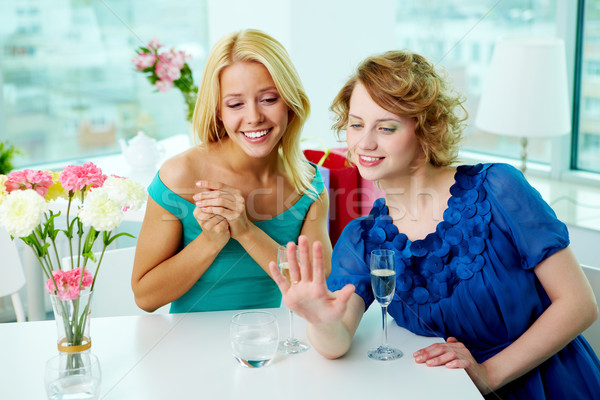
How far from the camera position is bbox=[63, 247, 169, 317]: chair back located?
195 centimetres

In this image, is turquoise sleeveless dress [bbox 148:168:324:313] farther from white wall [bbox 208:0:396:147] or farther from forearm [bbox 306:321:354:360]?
white wall [bbox 208:0:396:147]

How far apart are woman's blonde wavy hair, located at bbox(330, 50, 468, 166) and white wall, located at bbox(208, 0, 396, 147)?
6.09 feet

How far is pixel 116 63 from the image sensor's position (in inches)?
142

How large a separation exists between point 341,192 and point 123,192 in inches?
58.3

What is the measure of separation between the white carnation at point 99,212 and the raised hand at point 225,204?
0.46 m

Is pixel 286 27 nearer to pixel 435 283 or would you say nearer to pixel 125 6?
pixel 125 6

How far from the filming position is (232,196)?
1.69m

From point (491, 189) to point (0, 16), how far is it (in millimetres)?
2687

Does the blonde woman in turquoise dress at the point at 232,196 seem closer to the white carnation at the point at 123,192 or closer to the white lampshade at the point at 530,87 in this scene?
the white carnation at the point at 123,192

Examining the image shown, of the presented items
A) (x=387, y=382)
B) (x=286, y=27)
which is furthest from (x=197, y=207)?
(x=286, y=27)

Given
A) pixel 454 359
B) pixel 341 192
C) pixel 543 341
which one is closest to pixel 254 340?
pixel 454 359

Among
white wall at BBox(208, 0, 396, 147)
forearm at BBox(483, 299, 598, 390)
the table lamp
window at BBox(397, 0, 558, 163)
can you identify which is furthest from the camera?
white wall at BBox(208, 0, 396, 147)

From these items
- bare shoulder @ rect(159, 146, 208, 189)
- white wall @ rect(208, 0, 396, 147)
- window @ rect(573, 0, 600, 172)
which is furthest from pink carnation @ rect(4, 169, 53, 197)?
window @ rect(573, 0, 600, 172)

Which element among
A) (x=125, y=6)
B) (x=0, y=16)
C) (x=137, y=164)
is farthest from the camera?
(x=125, y=6)
